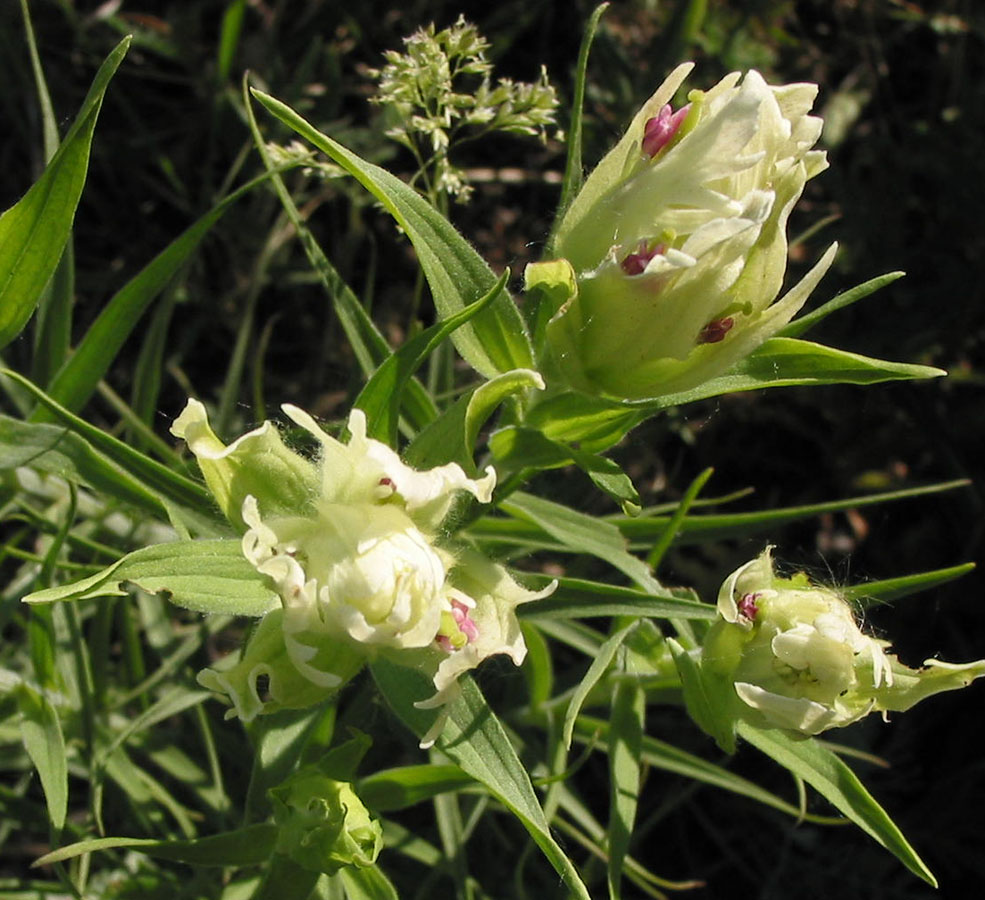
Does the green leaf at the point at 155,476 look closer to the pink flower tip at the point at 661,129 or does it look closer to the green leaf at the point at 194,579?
the green leaf at the point at 194,579

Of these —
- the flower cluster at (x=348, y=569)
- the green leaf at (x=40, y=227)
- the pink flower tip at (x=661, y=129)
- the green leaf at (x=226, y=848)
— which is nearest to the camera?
the flower cluster at (x=348, y=569)

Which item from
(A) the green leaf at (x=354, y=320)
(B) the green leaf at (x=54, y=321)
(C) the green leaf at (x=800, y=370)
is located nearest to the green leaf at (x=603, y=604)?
(C) the green leaf at (x=800, y=370)

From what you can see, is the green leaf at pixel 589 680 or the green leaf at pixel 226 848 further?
the green leaf at pixel 226 848

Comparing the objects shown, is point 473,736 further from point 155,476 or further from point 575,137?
point 575,137

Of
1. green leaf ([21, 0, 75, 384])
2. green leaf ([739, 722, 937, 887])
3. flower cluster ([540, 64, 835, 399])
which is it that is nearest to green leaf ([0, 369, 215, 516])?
green leaf ([21, 0, 75, 384])

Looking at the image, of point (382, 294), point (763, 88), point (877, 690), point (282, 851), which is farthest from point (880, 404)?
point (282, 851)
